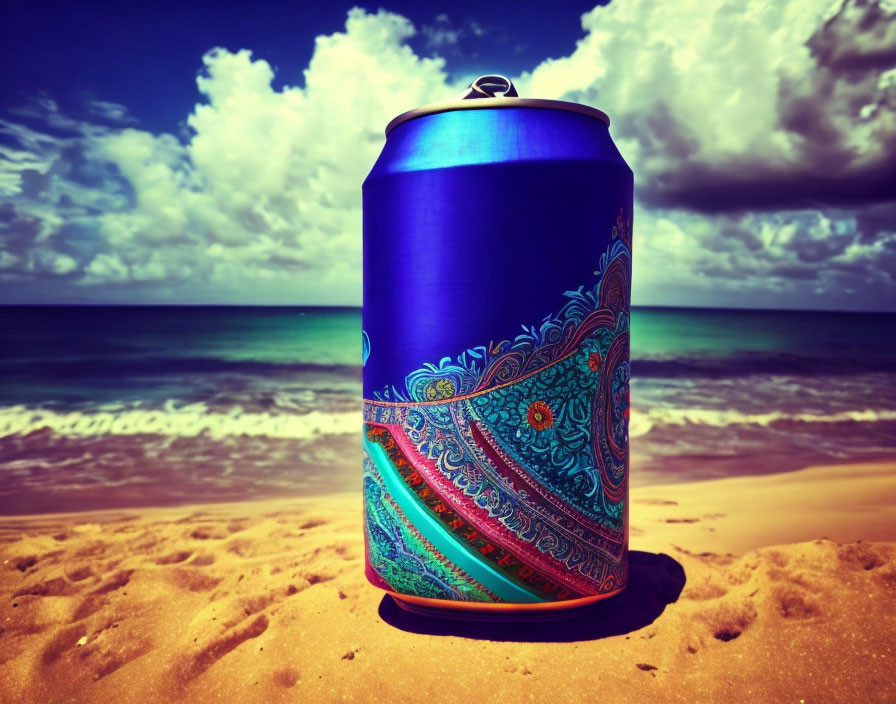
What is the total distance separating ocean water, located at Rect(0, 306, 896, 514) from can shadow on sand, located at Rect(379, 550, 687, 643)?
316cm

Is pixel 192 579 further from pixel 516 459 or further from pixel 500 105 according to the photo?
pixel 500 105

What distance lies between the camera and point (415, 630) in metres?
2.40

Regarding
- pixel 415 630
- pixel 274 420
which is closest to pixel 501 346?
pixel 415 630

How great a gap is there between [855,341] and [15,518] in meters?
34.6

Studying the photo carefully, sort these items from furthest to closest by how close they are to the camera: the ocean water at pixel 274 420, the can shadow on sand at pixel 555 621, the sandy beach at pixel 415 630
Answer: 1. the ocean water at pixel 274 420
2. the can shadow on sand at pixel 555 621
3. the sandy beach at pixel 415 630

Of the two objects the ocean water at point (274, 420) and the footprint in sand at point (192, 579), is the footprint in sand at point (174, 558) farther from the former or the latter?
the ocean water at point (274, 420)

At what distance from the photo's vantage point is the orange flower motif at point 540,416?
7.20 ft

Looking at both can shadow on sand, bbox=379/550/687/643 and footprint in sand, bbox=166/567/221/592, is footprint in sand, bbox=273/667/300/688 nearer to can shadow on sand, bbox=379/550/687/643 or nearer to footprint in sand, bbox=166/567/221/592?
can shadow on sand, bbox=379/550/687/643

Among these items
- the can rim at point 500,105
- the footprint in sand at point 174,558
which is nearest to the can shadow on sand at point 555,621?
the footprint in sand at point 174,558

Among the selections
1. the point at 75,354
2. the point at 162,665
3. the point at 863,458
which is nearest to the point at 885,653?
the point at 162,665

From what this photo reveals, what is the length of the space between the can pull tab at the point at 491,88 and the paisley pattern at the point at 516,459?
2.07 feet

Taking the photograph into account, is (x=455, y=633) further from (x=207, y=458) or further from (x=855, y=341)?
(x=855, y=341)

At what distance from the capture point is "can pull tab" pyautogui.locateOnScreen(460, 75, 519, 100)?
7.72 feet

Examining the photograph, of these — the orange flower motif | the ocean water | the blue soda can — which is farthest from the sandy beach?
the ocean water
